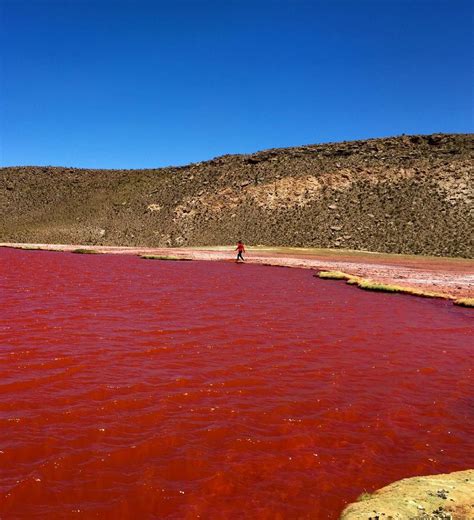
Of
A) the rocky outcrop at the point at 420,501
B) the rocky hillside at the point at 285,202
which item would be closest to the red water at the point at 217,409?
the rocky outcrop at the point at 420,501

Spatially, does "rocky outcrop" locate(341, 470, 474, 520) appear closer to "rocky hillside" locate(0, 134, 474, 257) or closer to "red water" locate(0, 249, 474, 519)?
"red water" locate(0, 249, 474, 519)

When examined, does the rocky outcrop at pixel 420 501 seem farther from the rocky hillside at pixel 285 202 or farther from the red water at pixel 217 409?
the rocky hillside at pixel 285 202

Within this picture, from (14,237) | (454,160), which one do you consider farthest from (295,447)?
(14,237)

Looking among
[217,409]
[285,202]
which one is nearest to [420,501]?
[217,409]

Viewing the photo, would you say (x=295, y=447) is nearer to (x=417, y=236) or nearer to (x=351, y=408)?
(x=351, y=408)

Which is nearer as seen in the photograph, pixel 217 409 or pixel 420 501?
pixel 420 501

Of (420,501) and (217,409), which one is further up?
(420,501)

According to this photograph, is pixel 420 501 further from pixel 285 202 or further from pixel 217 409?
pixel 285 202

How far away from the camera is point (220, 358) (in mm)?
11062

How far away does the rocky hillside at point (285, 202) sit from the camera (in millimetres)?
74125

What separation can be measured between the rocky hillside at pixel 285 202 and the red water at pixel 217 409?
5662 centimetres

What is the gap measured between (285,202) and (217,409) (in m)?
80.1

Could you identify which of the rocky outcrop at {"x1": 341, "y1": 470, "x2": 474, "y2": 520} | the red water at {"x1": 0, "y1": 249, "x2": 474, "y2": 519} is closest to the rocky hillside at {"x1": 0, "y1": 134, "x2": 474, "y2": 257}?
the red water at {"x1": 0, "y1": 249, "x2": 474, "y2": 519}

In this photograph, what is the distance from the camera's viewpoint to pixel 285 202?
8656 centimetres
